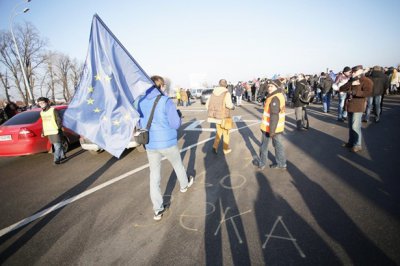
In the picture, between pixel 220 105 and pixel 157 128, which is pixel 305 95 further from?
pixel 157 128

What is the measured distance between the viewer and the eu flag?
327 cm

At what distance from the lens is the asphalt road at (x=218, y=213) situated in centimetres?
256

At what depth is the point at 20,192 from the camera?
4688 mm

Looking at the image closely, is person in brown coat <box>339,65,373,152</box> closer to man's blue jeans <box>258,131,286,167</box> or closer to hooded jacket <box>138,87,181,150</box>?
man's blue jeans <box>258,131,286,167</box>

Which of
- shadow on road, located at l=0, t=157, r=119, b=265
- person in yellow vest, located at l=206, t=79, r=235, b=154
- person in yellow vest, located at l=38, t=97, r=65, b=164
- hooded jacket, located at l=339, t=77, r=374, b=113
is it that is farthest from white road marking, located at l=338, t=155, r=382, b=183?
person in yellow vest, located at l=38, t=97, r=65, b=164

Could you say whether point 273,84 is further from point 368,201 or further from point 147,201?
point 147,201

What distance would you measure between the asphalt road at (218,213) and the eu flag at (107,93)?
123 cm

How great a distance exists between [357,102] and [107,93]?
5580mm

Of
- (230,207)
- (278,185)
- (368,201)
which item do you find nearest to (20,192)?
(230,207)

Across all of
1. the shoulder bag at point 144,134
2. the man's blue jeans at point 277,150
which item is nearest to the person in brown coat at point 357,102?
the man's blue jeans at point 277,150

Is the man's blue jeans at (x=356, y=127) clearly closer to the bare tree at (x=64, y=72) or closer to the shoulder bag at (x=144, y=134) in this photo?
the shoulder bag at (x=144, y=134)

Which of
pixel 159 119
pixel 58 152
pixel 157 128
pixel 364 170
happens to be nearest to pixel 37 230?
pixel 157 128

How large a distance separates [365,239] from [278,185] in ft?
5.06

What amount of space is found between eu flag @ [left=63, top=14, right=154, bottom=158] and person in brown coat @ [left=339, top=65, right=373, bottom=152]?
4959 mm
